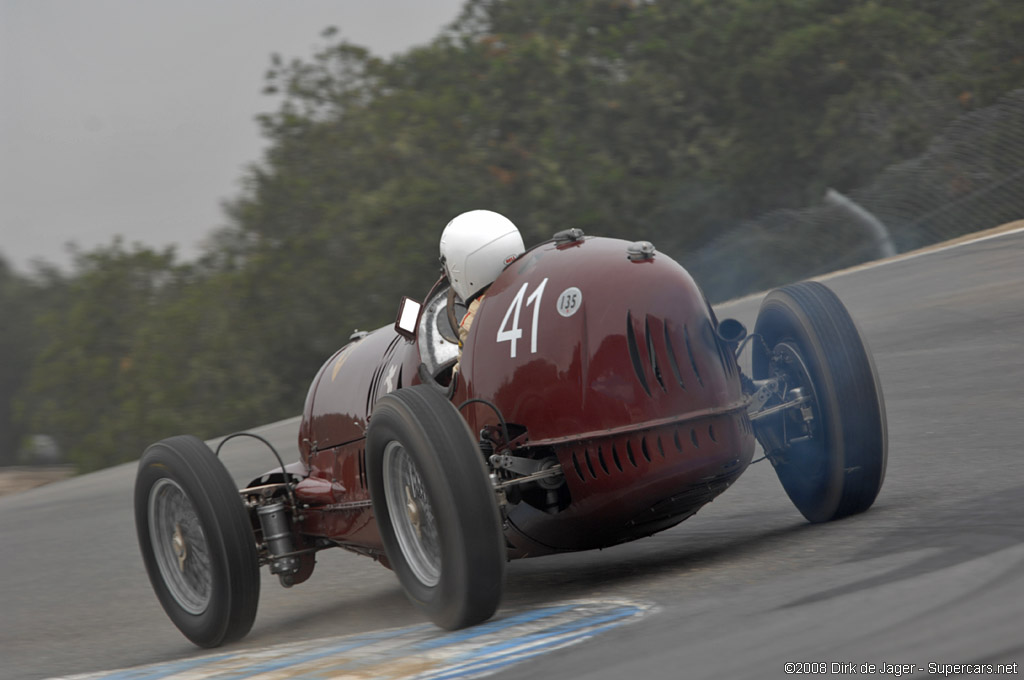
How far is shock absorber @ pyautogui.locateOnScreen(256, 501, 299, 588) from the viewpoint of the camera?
6.56 meters

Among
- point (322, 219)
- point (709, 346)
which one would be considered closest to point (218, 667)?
point (709, 346)

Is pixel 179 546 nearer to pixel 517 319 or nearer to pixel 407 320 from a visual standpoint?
pixel 407 320

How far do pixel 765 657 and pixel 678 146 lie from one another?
108 ft

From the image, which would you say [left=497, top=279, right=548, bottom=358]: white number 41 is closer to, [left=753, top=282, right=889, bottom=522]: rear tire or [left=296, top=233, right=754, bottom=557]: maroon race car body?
[left=296, top=233, right=754, bottom=557]: maroon race car body

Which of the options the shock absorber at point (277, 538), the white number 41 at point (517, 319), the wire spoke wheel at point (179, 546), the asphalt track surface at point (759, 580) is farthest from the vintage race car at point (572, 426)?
the shock absorber at point (277, 538)

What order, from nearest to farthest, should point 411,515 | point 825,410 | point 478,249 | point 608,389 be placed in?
point 608,389
point 411,515
point 825,410
point 478,249

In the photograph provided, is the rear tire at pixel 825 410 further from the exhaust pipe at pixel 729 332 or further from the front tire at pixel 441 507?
the front tire at pixel 441 507

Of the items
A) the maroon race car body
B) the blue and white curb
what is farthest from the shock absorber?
the maroon race car body

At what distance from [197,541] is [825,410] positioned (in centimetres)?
313

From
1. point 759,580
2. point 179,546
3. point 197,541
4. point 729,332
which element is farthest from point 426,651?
point 179,546

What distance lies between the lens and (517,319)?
5270 millimetres

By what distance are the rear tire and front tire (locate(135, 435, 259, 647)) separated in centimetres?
249

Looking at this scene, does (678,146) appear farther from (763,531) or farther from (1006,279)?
(763,531)

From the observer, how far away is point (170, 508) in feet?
21.3
